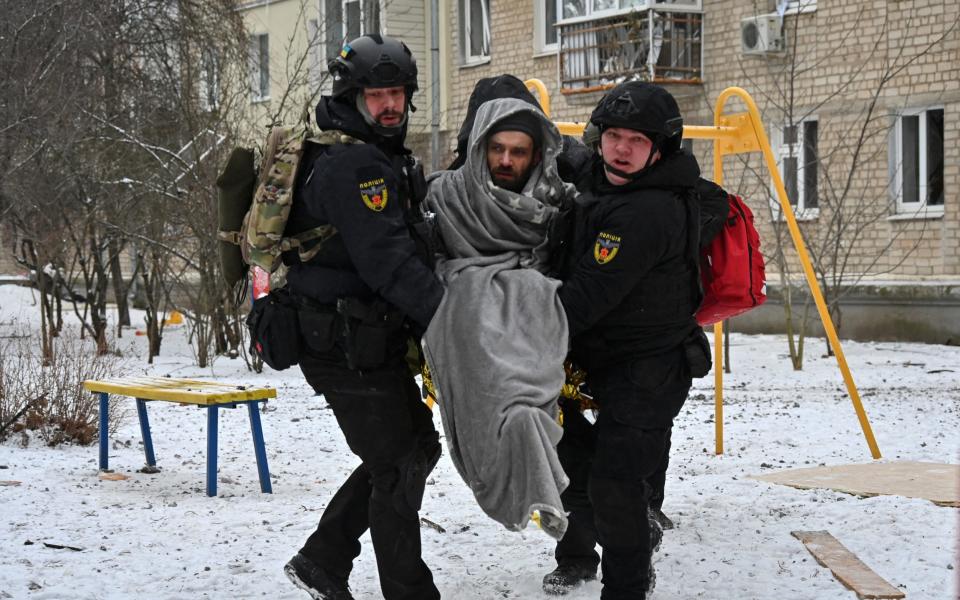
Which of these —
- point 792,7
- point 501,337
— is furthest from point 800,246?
point 792,7

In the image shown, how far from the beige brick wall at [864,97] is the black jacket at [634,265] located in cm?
990

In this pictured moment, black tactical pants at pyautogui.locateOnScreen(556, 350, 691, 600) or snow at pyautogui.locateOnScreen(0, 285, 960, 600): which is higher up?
black tactical pants at pyautogui.locateOnScreen(556, 350, 691, 600)

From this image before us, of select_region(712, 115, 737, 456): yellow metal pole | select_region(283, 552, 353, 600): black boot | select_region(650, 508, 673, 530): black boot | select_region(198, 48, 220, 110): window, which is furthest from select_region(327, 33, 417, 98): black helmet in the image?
select_region(198, 48, 220, 110): window

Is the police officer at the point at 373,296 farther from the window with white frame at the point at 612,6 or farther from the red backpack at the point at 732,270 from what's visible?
the window with white frame at the point at 612,6

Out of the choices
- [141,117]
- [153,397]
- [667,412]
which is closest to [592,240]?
[667,412]

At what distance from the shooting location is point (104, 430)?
7.09 meters

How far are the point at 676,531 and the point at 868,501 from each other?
1.00m

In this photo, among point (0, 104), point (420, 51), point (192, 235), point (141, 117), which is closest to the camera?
point (0, 104)

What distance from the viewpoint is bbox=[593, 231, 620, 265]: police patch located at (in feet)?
12.8

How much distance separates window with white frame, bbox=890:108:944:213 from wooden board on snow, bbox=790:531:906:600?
11.2m

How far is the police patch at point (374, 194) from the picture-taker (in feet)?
12.3

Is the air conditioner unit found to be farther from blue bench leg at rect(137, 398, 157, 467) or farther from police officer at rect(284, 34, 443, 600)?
police officer at rect(284, 34, 443, 600)

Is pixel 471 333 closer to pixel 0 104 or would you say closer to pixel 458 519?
pixel 458 519

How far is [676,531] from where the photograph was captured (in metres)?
5.42
